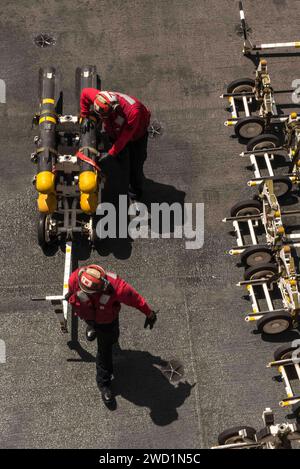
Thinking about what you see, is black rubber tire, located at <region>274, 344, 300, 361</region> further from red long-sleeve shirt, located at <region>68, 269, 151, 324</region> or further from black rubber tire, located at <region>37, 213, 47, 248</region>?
black rubber tire, located at <region>37, 213, 47, 248</region>

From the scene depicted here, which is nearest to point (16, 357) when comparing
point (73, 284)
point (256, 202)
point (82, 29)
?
point (73, 284)

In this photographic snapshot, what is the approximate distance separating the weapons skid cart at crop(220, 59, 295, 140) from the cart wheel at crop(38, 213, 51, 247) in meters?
4.70

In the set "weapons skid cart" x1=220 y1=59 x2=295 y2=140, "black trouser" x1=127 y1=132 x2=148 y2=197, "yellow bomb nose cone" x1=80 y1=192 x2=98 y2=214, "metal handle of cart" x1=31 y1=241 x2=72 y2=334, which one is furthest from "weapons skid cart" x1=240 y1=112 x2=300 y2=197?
"metal handle of cart" x1=31 y1=241 x2=72 y2=334

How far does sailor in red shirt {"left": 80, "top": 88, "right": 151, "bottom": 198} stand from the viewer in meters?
11.7

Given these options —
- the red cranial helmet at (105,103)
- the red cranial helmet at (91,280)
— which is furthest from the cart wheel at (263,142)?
the red cranial helmet at (91,280)

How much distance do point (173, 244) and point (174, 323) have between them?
1764 mm

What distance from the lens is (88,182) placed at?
1202 cm

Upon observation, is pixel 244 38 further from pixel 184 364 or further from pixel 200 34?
pixel 184 364

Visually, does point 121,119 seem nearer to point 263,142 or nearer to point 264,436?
point 263,142

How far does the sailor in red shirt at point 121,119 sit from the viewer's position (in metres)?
11.7

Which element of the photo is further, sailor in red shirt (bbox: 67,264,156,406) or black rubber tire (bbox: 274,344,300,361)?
black rubber tire (bbox: 274,344,300,361)

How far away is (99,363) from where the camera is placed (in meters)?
10.9

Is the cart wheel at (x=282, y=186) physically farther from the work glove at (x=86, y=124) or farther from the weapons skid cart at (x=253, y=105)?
the work glove at (x=86, y=124)

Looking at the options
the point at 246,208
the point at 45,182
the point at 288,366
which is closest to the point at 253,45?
the point at 246,208
